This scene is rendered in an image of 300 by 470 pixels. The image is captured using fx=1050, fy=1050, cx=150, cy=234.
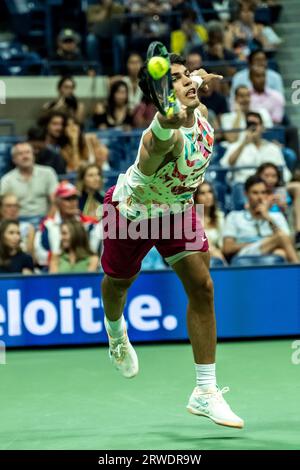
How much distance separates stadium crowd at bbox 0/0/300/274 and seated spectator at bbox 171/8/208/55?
13 millimetres

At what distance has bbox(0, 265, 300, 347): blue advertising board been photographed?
26.9 ft

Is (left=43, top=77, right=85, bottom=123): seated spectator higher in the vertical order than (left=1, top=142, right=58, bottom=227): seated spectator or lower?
higher

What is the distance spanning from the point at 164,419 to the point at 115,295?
751 millimetres

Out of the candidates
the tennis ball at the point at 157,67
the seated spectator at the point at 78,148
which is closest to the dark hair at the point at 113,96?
the seated spectator at the point at 78,148

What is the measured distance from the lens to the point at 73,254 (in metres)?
8.66

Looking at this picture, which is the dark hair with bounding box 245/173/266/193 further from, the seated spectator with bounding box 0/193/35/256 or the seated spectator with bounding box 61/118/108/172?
the seated spectator with bounding box 61/118/108/172

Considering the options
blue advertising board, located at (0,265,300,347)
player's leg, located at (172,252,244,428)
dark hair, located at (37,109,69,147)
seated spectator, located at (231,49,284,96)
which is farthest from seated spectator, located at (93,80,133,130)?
player's leg, located at (172,252,244,428)

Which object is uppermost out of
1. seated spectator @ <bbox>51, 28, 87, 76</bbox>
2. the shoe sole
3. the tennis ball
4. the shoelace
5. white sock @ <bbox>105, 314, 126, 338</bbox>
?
seated spectator @ <bbox>51, 28, 87, 76</bbox>

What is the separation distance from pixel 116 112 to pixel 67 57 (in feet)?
6.81

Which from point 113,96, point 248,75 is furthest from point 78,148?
point 248,75

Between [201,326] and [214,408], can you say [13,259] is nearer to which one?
[201,326]

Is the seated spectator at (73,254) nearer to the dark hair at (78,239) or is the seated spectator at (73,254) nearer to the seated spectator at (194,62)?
the dark hair at (78,239)
